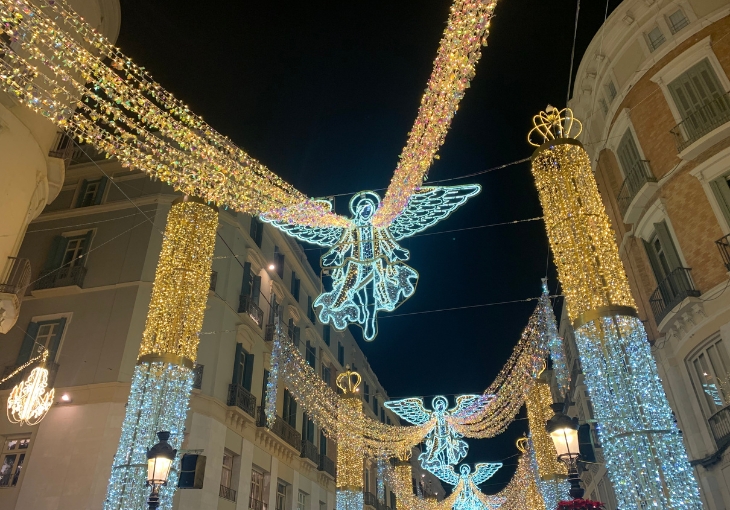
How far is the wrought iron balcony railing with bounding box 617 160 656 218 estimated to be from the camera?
13.5 metres

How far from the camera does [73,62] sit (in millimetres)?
6504

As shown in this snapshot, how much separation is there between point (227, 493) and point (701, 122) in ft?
52.1

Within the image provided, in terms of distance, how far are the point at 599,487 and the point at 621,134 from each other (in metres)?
17.3

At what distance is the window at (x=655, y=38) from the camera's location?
1422 centimetres

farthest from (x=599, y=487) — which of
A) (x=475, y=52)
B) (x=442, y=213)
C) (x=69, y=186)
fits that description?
(x=69, y=186)

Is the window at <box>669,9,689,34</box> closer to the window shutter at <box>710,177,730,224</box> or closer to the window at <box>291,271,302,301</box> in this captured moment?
the window shutter at <box>710,177,730,224</box>

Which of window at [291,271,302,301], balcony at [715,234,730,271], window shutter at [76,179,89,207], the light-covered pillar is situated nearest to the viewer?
balcony at [715,234,730,271]

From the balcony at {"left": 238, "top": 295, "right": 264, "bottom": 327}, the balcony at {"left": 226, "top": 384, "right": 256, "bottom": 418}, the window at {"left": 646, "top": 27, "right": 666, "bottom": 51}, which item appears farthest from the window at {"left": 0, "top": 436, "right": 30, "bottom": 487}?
the window at {"left": 646, "top": 27, "right": 666, "bottom": 51}

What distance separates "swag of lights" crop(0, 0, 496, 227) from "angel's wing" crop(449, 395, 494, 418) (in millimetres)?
9216

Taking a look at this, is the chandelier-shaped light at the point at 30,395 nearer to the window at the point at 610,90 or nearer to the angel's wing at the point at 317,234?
the angel's wing at the point at 317,234

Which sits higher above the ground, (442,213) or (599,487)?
(442,213)

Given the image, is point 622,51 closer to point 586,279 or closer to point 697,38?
point 697,38

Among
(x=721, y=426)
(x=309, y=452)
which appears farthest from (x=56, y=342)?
(x=721, y=426)

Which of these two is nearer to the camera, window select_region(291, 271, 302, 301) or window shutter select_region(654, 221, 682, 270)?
window shutter select_region(654, 221, 682, 270)
